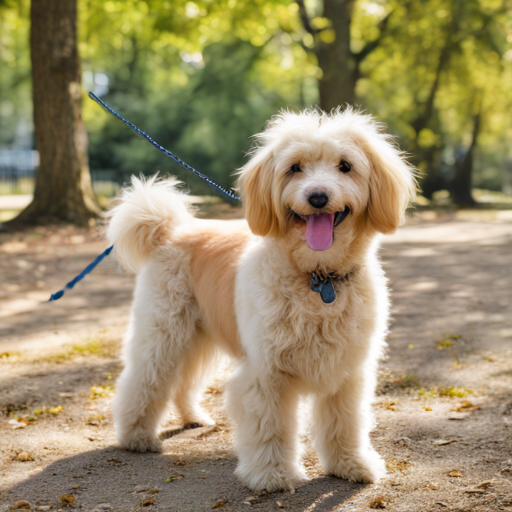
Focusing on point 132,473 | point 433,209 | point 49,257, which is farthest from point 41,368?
point 433,209

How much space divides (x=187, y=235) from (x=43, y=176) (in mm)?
8586

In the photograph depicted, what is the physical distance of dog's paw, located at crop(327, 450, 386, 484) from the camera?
3307 millimetres

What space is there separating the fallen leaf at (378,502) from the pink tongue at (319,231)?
1265mm

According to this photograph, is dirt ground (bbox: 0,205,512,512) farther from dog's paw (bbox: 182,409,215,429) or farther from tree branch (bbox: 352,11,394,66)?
tree branch (bbox: 352,11,394,66)

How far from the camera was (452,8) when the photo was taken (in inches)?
693

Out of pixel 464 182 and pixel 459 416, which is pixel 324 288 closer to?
pixel 459 416

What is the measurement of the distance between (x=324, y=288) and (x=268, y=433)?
0.83 meters

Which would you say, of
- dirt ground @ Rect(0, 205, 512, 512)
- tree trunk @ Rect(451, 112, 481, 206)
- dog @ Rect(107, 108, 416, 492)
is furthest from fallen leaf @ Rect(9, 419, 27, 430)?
tree trunk @ Rect(451, 112, 481, 206)

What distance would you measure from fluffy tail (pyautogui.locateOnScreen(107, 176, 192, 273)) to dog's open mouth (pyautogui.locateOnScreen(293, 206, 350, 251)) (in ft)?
4.61

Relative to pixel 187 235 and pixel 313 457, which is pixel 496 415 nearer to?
pixel 313 457

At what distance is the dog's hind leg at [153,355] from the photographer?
12.7 feet

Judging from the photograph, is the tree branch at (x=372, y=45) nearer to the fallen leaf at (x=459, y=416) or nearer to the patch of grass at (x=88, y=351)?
the patch of grass at (x=88, y=351)

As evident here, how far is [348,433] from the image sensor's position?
11.2 feet

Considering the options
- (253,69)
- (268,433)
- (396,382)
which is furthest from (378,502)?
(253,69)
